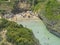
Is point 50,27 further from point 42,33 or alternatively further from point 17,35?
point 17,35


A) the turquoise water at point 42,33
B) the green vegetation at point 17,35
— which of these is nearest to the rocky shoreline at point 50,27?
the turquoise water at point 42,33

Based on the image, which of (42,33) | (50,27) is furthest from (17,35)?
(50,27)

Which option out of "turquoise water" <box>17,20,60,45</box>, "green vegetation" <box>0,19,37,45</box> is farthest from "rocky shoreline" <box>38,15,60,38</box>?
"green vegetation" <box>0,19,37,45</box>

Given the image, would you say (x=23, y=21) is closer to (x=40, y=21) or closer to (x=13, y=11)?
(x=40, y=21)

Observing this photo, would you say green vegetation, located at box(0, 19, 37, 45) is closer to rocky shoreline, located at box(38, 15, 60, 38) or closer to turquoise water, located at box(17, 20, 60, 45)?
turquoise water, located at box(17, 20, 60, 45)

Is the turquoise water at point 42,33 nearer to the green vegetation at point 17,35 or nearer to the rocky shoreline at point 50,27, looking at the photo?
the rocky shoreline at point 50,27

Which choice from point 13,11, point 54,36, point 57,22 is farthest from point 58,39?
point 13,11

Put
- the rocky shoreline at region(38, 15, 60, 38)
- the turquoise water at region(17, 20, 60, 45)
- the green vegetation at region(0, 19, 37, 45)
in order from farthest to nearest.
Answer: the rocky shoreline at region(38, 15, 60, 38) < the turquoise water at region(17, 20, 60, 45) < the green vegetation at region(0, 19, 37, 45)
